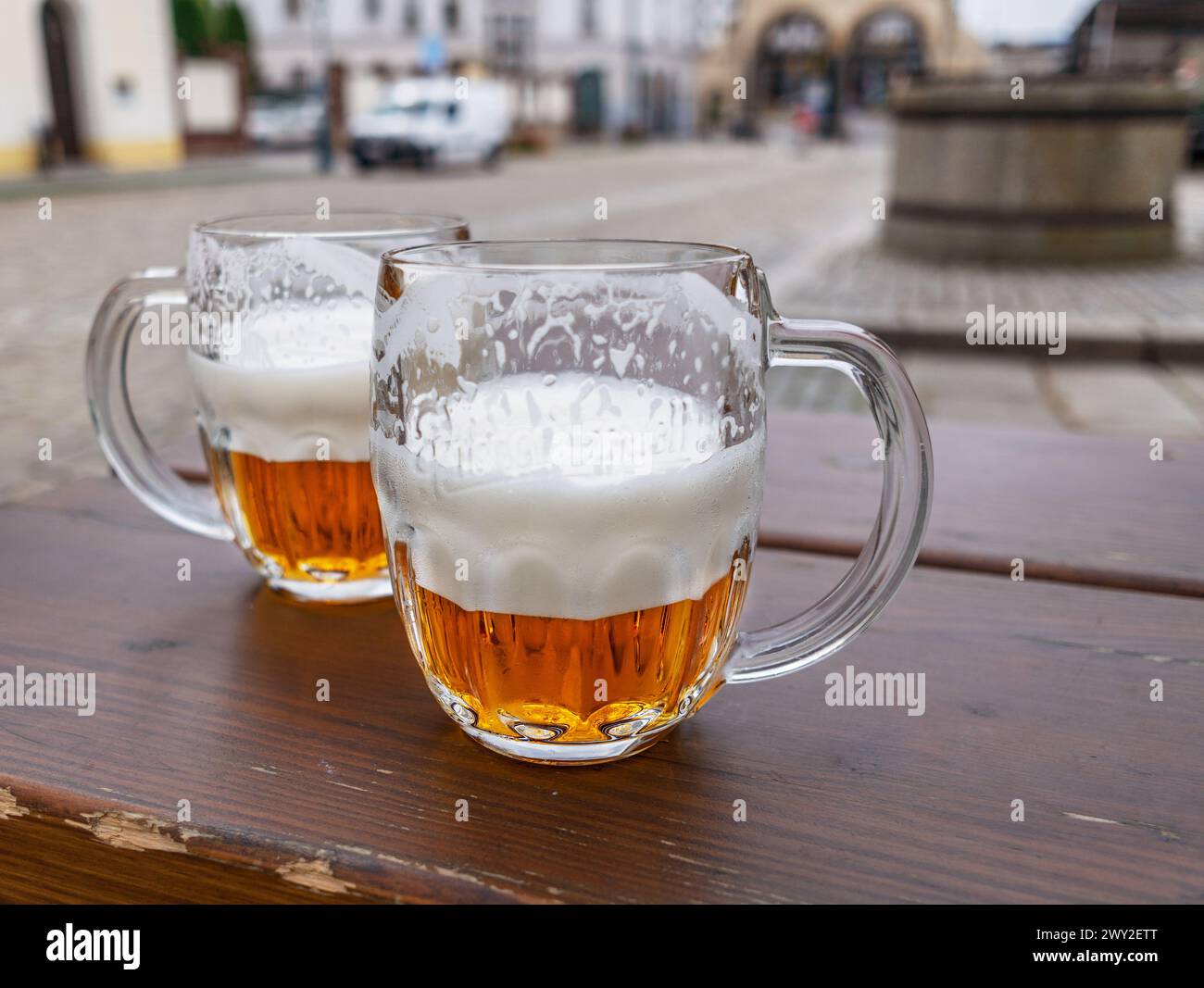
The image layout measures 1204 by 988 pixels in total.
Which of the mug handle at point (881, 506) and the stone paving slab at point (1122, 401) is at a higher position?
the mug handle at point (881, 506)

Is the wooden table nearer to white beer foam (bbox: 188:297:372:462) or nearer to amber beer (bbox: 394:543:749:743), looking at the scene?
amber beer (bbox: 394:543:749:743)

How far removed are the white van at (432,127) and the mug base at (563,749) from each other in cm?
1743

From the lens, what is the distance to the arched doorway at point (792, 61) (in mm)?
44812

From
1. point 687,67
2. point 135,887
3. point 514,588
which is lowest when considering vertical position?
point 135,887

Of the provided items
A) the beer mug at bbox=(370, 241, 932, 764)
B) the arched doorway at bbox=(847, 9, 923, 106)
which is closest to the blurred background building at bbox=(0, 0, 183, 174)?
the beer mug at bbox=(370, 241, 932, 764)

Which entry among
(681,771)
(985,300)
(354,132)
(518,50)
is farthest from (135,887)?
(518,50)

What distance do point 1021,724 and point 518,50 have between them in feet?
127

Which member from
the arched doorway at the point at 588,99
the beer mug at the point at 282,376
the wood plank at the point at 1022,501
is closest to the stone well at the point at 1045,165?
the wood plank at the point at 1022,501

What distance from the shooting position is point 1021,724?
2.30ft

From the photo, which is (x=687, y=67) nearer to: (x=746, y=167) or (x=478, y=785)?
(x=746, y=167)

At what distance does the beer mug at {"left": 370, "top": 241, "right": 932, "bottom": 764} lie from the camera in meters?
0.58

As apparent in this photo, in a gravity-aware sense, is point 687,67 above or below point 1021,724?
above

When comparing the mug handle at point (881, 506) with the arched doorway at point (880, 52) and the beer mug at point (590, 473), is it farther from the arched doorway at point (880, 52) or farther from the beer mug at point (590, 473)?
the arched doorway at point (880, 52)
